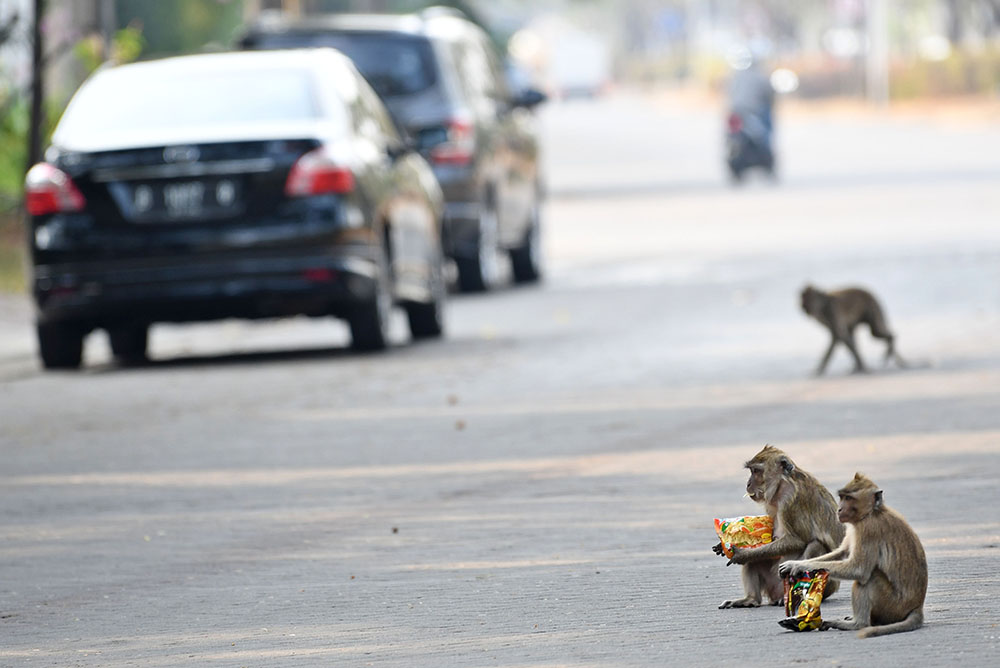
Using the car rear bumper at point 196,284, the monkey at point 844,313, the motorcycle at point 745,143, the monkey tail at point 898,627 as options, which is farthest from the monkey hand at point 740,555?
the motorcycle at point 745,143

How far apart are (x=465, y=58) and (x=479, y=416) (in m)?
8.07

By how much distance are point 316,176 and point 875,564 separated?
7847 millimetres

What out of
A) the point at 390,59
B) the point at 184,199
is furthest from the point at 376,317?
the point at 390,59

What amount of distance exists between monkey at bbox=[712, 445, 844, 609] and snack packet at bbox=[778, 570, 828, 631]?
0.45 feet

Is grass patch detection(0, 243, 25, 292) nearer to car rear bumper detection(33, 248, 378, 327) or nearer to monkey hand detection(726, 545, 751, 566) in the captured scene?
car rear bumper detection(33, 248, 378, 327)

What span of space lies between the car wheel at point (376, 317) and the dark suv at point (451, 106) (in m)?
2.84

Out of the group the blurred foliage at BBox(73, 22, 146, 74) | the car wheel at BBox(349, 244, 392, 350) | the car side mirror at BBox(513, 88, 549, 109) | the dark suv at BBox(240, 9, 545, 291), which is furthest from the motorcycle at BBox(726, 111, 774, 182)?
the car wheel at BBox(349, 244, 392, 350)

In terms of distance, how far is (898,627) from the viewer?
6133mm

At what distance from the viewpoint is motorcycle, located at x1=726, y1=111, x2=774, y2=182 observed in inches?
1400

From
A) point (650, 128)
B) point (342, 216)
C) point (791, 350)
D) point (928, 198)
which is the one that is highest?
point (342, 216)

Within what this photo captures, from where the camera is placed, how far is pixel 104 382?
13750mm

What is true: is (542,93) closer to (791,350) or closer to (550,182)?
(791,350)

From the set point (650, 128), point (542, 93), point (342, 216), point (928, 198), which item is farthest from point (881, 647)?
point (650, 128)

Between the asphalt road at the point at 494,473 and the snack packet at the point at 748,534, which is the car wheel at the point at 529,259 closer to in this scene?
the asphalt road at the point at 494,473
